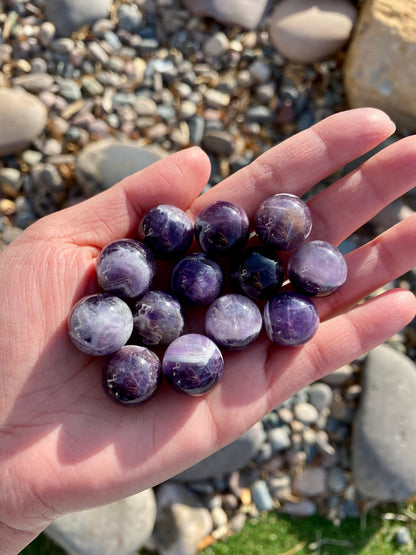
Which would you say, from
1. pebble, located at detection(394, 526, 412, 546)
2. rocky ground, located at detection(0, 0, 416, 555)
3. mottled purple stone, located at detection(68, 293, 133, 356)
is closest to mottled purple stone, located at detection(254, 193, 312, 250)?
mottled purple stone, located at detection(68, 293, 133, 356)

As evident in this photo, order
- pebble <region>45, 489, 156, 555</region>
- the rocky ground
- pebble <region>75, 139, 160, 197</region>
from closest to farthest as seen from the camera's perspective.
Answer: pebble <region>45, 489, 156, 555</region>
the rocky ground
pebble <region>75, 139, 160, 197</region>

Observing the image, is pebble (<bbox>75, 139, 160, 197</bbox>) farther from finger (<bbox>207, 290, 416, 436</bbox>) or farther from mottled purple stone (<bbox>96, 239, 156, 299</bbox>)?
finger (<bbox>207, 290, 416, 436</bbox>)

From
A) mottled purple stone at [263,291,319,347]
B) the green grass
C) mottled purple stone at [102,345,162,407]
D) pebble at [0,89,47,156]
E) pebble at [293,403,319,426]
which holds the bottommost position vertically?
the green grass

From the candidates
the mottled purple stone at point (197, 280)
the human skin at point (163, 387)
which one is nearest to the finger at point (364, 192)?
the human skin at point (163, 387)

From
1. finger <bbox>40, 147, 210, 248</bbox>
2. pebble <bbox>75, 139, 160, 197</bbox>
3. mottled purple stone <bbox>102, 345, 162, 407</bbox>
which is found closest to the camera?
mottled purple stone <bbox>102, 345, 162, 407</bbox>

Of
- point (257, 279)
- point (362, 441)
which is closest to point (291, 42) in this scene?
point (257, 279)

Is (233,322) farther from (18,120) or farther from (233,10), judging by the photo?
(233,10)

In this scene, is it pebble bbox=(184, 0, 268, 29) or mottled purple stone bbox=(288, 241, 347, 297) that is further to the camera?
pebble bbox=(184, 0, 268, 29)
